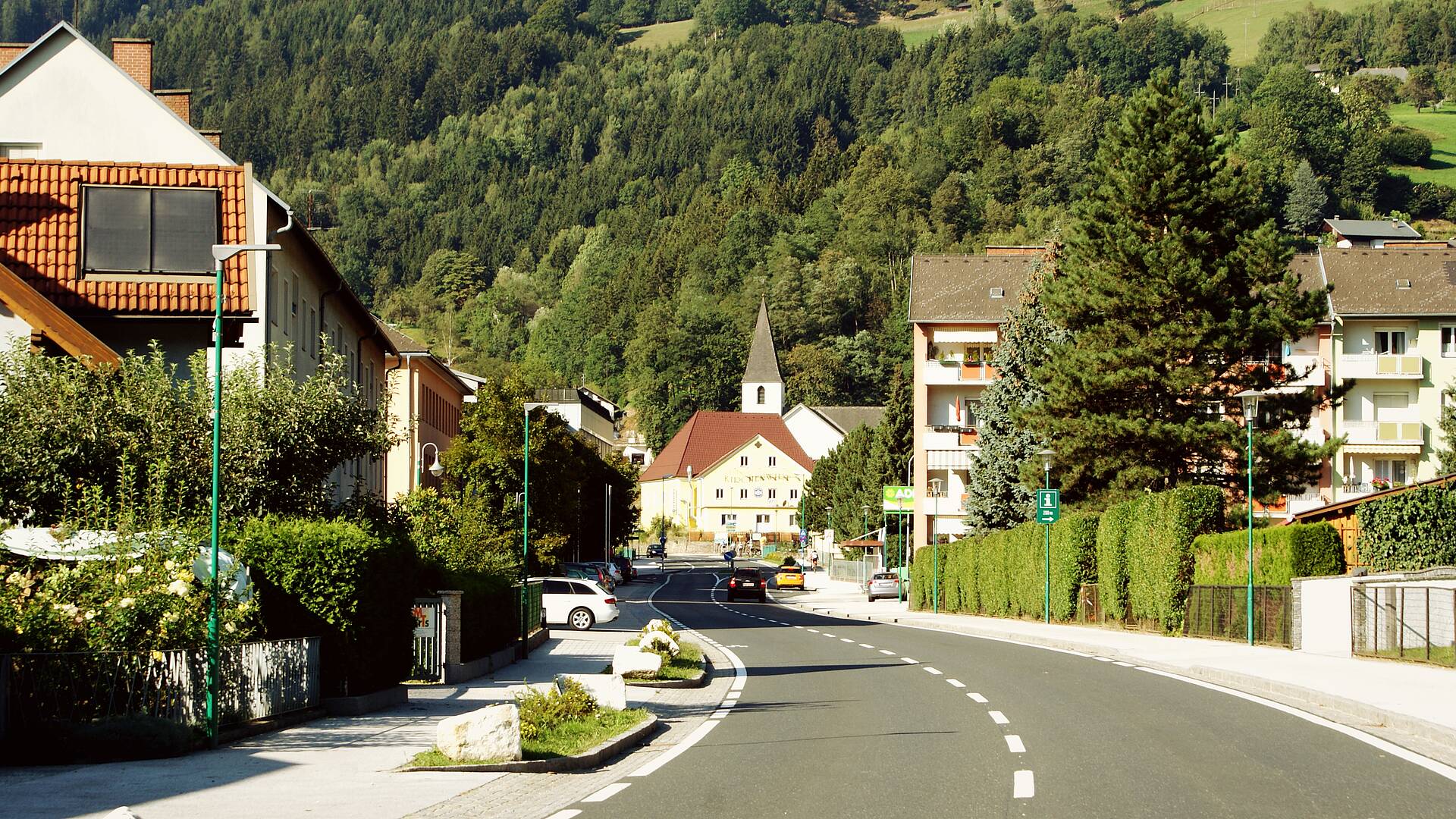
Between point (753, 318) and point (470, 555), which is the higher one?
point (753, 318)

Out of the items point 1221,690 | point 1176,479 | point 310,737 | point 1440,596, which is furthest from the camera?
point 1176,479

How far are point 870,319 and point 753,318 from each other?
14.5m

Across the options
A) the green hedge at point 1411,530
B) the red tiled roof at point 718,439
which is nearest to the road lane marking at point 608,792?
the green hedge at point 1411,530

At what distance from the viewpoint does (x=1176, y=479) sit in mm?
45031

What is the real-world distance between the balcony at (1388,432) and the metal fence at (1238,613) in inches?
1500

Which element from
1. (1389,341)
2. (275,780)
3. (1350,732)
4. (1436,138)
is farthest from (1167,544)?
(1436,138)

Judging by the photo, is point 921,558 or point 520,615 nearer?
point 520,615

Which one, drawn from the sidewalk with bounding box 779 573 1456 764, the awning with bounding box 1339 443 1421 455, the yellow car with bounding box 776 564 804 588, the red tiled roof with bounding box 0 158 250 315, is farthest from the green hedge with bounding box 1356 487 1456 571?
the yellow car with bounding box 776 564 804 588

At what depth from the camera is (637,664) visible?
22.6 metres

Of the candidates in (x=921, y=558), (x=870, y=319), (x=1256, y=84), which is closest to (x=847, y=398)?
(x=870, y=319)

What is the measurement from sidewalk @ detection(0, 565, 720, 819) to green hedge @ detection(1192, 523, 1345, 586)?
17353 millimetres

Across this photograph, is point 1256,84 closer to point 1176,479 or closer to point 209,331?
point 1176,479

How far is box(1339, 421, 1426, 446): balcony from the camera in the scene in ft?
225

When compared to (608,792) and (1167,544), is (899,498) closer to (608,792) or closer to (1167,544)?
(1167,544)
